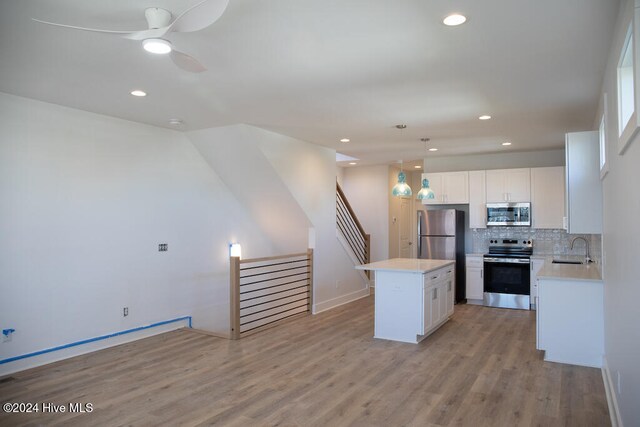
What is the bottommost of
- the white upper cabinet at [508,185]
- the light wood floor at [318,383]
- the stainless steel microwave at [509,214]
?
the light wood floor at [318,383]

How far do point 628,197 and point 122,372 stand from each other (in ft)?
14.5

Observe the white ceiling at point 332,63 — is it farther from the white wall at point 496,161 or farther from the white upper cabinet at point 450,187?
the white upper cabinet at point 450,187

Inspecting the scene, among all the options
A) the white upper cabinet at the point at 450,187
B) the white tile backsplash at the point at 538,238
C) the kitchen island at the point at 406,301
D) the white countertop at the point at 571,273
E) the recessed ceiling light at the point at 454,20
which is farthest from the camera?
the white upper cabinet at the point at 450,187

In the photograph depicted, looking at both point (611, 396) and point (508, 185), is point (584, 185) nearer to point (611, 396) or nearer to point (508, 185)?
point (611, 396)

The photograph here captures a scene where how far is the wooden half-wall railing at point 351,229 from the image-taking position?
8.02m

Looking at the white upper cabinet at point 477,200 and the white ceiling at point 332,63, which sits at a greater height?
the white ceiling at point 332,63

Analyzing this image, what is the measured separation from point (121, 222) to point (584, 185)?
522 cm

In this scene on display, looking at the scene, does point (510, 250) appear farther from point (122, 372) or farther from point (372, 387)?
point (122, 372)

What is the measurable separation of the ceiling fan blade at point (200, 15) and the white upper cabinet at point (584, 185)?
3.86 meters

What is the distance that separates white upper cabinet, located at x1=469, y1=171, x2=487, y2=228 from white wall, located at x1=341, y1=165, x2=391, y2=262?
2.19 metres

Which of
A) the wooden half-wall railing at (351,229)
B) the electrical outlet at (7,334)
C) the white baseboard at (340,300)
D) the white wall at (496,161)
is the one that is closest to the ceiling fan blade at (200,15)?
the electrical outlet at (7,334)

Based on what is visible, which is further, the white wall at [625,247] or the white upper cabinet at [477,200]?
the white upper cabinet at [477,200]

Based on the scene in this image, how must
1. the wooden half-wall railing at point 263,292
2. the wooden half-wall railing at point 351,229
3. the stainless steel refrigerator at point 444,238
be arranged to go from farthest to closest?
1. the wooden half-wall railing at point 351,229
2. the stainless steel refrigerator at point 444,238
3. the wooden half-wall railing at point 263,292

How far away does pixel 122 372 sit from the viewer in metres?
4.20
